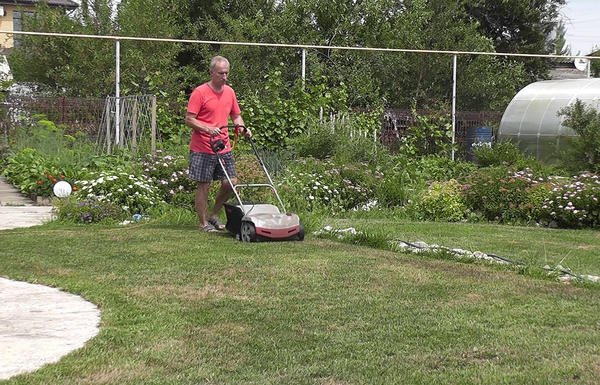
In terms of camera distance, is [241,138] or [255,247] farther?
[241,138]

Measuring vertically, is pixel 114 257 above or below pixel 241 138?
below

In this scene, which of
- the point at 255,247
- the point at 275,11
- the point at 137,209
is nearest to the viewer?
the point at 255,247

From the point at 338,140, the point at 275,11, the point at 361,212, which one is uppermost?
the point at 275,11

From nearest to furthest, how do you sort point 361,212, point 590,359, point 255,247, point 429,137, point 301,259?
point 590,359, point 301,259, point 255,247, point 361,212, point 429,137

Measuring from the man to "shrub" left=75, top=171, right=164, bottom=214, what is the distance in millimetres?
1872

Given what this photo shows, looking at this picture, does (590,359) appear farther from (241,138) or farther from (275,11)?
(275,11)

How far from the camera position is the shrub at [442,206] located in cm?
1123

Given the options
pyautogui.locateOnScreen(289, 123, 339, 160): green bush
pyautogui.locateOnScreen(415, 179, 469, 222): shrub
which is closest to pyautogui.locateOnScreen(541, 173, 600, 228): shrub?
pyautogui.locateOnScreen(415, 179, 469, 222): shrub

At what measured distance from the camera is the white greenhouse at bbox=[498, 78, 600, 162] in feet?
57.2

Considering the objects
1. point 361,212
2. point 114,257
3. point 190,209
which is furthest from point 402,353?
point 361,212

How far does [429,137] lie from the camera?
17.7 metres

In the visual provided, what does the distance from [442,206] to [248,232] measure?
4.31m

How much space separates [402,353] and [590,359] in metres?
0.89

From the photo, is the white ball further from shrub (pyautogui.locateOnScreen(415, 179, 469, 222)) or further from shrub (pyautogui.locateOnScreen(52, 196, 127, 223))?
shrub (pyautogui.locateOnScreen(415, 179, 469, 222))
